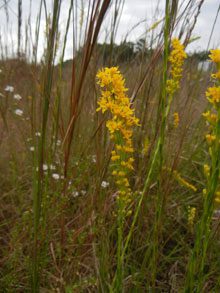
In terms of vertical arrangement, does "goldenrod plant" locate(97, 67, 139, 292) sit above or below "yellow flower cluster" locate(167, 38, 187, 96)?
below

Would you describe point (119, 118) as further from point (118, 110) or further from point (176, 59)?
point (176, 59)

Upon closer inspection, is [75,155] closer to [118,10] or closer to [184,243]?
[184,243]

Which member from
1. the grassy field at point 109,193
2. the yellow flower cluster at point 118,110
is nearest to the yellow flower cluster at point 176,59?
the grassy field at point 109,193

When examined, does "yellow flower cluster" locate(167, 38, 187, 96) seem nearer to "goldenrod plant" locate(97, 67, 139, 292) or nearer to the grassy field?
the grassy field

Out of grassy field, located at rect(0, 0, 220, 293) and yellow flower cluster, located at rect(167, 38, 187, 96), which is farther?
yellow flower cluster, located at rect(167, 38, 187, 96)

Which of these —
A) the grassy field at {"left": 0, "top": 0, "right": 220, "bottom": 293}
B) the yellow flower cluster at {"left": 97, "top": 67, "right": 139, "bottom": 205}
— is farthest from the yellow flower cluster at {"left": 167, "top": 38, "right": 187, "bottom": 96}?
the yellow flower cluster at {"left": 97, "top": 67, "right": 139, "bottom": 205}

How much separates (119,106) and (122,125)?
5 cm

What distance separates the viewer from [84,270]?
1.44 metres

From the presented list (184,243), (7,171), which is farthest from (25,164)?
(184,243)

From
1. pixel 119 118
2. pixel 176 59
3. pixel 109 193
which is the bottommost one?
pixel 109 193

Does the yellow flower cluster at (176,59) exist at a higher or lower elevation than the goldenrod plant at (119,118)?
higher

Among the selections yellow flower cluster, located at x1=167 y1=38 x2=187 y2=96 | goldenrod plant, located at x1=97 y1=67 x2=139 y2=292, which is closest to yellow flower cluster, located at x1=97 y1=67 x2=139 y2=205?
goldenrod plant, located at x1=97 y1=67 x2=139 y2=292

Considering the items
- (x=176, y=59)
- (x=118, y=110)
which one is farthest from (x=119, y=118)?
(x=176, y=59)

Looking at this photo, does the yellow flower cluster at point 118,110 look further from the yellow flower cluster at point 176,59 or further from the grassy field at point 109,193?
the yellow flower cluster at point 176,59
